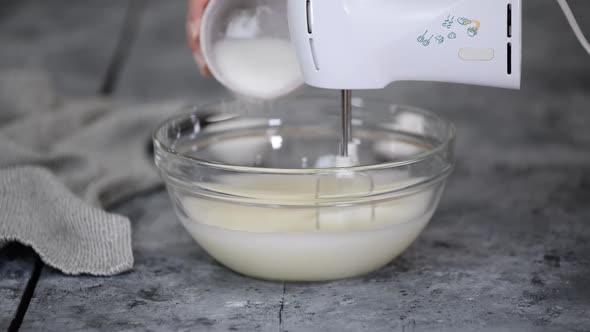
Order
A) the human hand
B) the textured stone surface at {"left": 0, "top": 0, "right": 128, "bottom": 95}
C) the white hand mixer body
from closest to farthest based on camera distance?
the white hand mixer body, the human hand, the textured stone surface at {"left": 0, "top": 0, "right": 128, "bottom": 95}

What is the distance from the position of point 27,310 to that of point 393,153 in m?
0.61

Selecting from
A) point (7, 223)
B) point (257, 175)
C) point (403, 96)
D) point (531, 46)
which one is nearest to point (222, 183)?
point (257, 175)

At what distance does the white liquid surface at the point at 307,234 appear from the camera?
1.05 m

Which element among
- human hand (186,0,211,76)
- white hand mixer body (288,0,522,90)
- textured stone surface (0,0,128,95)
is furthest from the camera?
textured stone surface (0,0,128,95)

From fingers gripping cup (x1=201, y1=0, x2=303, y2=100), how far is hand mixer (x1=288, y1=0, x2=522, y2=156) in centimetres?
20

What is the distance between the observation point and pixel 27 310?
1044mm

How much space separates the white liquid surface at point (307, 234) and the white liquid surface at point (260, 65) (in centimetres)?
18

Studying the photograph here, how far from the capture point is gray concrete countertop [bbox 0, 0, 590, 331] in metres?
1.00

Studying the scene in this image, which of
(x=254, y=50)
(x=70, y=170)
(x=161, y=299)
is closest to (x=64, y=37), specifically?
(x=70, y=170)

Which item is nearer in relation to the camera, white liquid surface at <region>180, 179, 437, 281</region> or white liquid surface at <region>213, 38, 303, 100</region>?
white liquid surface at <region>180, 179, 437, 281</region>

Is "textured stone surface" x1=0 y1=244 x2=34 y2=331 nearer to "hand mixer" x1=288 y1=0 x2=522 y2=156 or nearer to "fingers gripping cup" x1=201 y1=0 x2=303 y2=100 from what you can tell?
"fingers gripping cup" x1=201 y1=0 x2=303 y2=100

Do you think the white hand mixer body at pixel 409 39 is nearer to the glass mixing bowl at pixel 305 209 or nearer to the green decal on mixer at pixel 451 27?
the green decal on mixer at pixel 451 27

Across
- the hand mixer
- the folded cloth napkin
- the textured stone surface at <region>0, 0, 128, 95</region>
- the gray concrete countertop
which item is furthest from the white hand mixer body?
the textured stone surface at <region>0, 0, 128, 95</region>

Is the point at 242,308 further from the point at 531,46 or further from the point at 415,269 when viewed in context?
the point at 531,46
